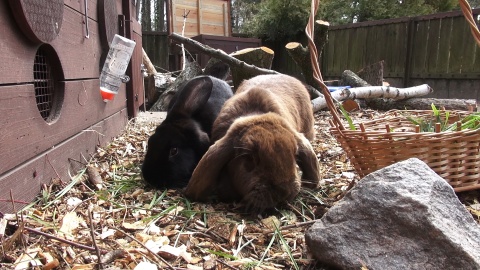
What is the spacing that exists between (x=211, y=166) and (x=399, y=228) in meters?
1.24

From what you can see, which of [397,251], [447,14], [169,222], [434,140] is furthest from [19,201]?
[447,14]

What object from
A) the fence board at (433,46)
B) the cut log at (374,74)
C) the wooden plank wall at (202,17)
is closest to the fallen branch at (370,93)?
the cut log at (374,74)

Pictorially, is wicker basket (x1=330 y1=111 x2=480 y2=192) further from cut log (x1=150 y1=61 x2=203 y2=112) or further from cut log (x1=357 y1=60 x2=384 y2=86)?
cut log (x1=357 y1=60 x2=384 y2=86)

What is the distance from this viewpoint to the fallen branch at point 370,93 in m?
7.05

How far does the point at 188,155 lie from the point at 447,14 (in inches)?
447

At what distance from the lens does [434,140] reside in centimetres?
244

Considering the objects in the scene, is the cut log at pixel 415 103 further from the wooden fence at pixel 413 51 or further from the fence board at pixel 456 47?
the fence board at pixel 456 47

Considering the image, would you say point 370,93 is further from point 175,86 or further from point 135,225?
point 135,225

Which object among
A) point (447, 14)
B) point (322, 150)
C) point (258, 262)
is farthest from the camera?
point (447, 14)

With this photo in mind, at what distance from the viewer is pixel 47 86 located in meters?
2.95

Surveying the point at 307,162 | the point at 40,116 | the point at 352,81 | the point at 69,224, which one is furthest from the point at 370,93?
the point at 69,224

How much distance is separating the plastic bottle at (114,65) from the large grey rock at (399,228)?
304 cm

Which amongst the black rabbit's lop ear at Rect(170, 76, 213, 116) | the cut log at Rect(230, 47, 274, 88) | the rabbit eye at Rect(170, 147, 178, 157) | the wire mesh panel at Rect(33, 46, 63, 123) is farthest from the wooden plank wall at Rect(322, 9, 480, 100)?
the wire mesh panel at Rect(33, 46, 63, 123)

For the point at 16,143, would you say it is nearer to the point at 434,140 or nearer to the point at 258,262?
the point at 258,262
